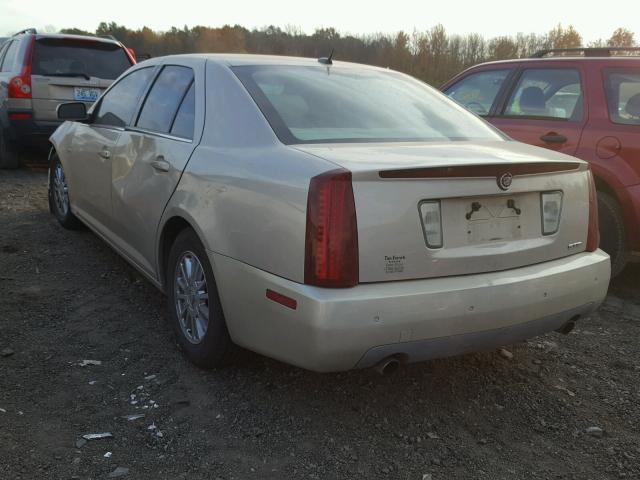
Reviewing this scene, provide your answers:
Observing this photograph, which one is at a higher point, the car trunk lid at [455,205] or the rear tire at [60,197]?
the car trunk lid at [455,205]

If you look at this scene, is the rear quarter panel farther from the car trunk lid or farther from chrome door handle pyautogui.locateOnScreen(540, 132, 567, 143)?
chrome door handle pyautogui.locateOnScreen(540, 132, 567, 143)

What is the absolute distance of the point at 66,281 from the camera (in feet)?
14.7

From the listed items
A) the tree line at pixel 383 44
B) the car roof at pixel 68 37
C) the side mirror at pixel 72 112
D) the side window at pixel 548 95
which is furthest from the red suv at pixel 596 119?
the tree line at pixel 383 44

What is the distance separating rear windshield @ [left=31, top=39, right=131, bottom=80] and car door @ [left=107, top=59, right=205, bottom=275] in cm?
521

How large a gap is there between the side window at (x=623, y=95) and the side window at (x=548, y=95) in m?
0.23

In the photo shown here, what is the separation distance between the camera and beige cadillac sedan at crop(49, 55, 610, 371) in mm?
2398

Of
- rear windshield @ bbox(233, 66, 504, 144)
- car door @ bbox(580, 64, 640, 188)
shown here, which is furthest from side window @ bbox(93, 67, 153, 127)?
car door @ bbox(580, 64, 640, 188)

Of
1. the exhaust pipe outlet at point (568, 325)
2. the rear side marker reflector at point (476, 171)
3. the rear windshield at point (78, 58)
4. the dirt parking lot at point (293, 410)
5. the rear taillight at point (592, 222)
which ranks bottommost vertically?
the dirt parking lot at point (293, 410)

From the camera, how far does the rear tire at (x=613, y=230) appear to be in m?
4.61

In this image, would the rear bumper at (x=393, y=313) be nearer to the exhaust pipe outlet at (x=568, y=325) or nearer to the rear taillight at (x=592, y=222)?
the exhaust pipe outlet at (x=568, y=325)

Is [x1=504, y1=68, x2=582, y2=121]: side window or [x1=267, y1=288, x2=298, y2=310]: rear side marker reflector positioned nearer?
[x1=267, y1=288, x2=298, y2=310]: rear side marker reflector

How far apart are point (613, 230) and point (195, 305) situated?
320 cm

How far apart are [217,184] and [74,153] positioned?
2.62 meters

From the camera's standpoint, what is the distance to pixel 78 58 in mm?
8703
